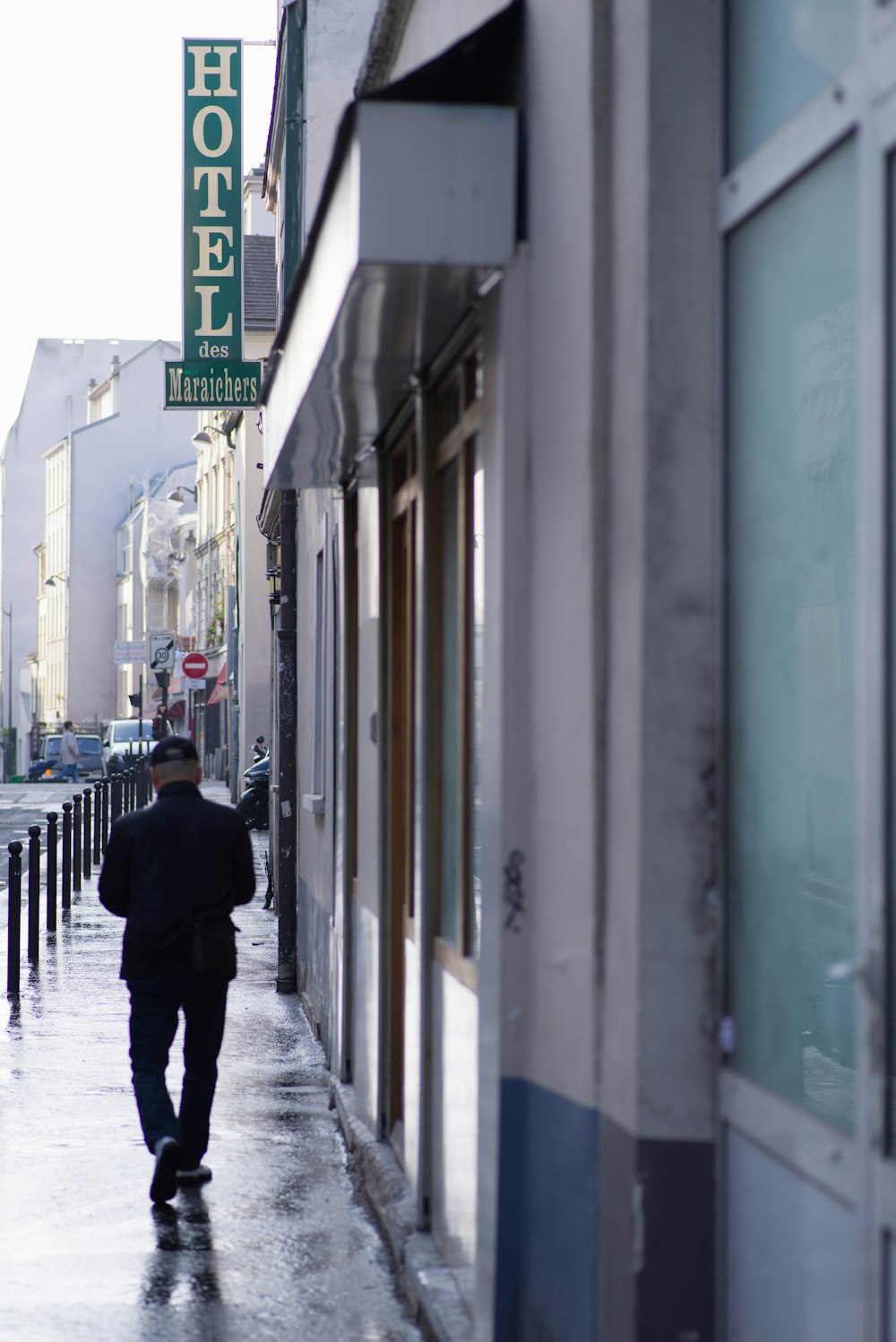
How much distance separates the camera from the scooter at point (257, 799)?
2259cm

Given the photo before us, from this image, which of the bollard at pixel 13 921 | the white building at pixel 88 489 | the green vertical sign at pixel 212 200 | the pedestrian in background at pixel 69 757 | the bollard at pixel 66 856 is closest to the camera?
the bollard at pixel 13 921

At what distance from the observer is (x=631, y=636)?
391 centimetres

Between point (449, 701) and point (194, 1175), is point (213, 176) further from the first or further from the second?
point (449, 701)

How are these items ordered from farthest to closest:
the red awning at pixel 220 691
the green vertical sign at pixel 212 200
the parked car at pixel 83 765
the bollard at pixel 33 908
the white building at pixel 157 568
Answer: the white building at pixel 157 568, the parked car at pixel 83 765, the red awning at pixel 220 691, the green vertical sign at pixel 212 200, the bollard at pixel 33 908

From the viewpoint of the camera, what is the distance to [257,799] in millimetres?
22969

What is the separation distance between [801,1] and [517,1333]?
309cm

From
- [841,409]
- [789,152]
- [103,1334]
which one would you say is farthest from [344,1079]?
[789,152]

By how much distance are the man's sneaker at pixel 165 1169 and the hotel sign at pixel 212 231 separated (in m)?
11.1

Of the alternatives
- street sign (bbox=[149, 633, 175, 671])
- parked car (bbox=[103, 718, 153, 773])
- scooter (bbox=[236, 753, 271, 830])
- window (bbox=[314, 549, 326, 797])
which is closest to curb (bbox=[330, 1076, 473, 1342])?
window (bbox=[314, 549, 326, 797])

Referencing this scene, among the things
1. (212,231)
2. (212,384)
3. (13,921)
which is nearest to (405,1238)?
(13,921)

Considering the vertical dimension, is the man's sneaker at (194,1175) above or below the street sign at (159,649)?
below

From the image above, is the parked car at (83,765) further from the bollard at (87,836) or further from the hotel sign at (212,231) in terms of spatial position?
the hotel sign at (212,231)

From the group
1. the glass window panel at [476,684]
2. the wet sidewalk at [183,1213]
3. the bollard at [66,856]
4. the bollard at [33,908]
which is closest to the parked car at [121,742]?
the bollard at [66,856]

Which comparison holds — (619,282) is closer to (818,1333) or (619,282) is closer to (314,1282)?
(818,1333)
